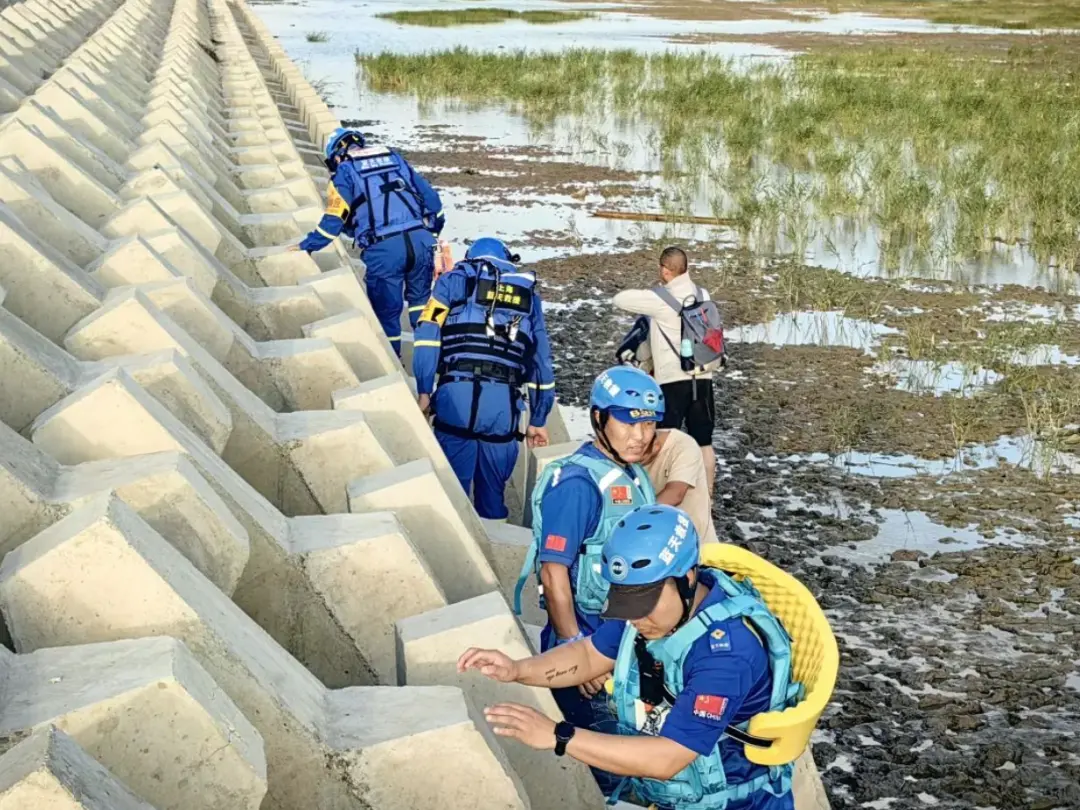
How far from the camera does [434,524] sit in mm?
4719

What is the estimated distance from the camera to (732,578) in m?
3.71

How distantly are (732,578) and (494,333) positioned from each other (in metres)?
2.67

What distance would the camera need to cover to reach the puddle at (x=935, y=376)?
10.5 metres

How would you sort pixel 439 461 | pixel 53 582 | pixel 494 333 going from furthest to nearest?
1. pixel 494 333
2. pixel 439 461
3. pixel 53 582

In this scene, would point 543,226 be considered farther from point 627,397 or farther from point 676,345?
point 627,397

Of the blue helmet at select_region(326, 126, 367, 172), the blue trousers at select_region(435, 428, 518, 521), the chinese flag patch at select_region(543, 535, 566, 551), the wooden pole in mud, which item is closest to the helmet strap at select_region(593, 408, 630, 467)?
the chinese flag patch at select_region(543, 535, 566, 551)

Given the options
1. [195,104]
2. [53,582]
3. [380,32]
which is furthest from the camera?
[380,32]

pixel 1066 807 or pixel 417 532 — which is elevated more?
pixel 417 532

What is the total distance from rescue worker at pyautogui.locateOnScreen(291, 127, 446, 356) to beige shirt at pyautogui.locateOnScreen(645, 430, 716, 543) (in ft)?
13.4

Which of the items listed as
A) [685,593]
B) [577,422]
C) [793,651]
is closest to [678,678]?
[685,593]

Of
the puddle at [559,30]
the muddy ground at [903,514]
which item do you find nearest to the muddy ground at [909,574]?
the muddy ground at [903,514]

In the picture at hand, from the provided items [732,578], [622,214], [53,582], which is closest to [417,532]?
[732,578]

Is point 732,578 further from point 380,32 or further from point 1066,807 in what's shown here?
point 380,32

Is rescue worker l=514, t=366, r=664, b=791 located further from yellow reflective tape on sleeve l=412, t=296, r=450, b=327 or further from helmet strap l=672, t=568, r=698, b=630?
yellow reflective tape on sleeve l=412, t=296, r=450, b=327
